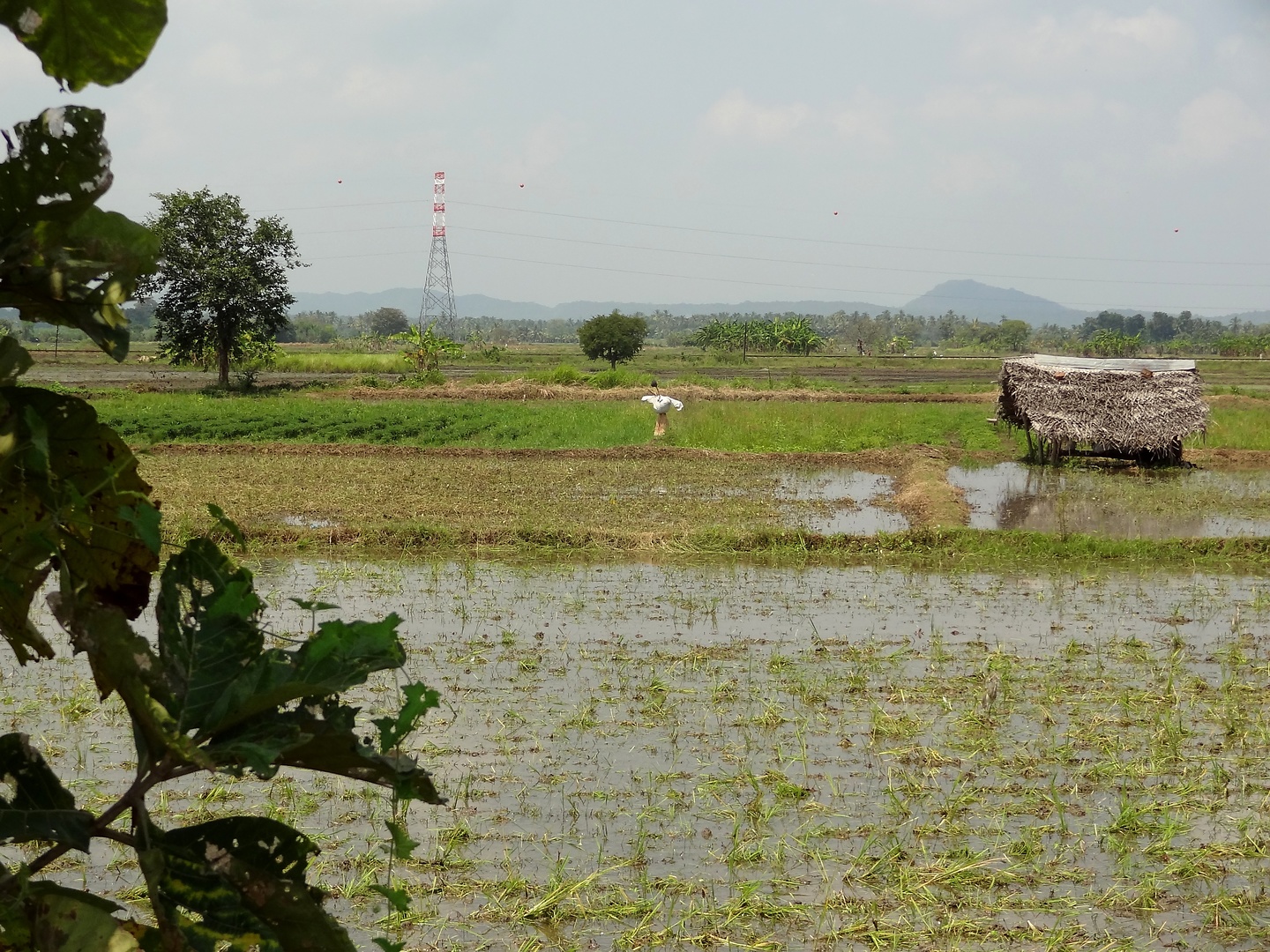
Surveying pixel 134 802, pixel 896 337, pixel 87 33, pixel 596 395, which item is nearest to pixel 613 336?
pixel 596 395

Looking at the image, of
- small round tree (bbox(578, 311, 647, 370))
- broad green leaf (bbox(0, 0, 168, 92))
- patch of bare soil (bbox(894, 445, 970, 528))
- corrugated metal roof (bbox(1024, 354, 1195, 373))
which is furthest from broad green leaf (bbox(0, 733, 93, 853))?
small round tree (bbox(578, 311, 647, 370))

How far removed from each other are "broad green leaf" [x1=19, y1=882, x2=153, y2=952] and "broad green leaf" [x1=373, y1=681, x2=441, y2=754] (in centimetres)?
25

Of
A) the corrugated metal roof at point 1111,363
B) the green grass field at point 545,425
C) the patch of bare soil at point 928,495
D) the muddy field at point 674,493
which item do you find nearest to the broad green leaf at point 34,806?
the muddy field at point 674,493

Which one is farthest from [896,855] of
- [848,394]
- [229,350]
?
[229,350]

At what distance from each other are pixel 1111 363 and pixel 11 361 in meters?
19.6

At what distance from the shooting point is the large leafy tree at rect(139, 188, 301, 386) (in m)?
29.8

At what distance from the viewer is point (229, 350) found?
31.9 m

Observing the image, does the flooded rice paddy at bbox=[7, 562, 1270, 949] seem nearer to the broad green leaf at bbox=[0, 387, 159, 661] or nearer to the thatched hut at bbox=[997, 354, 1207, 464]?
the broad green leaf at bbox=[0, 387, 159, 661]

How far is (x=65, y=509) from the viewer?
3.22ft

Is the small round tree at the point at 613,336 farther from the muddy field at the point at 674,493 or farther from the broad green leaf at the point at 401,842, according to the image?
the broad green leaf at the point at 401,842

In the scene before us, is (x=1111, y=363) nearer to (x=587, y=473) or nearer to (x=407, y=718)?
(x=587, y=473)

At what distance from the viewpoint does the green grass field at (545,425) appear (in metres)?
19.3

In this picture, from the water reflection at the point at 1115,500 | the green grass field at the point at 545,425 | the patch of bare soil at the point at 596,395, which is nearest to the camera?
the water reflection at the point at 1115,500

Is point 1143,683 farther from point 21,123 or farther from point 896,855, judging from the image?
point 21,123
